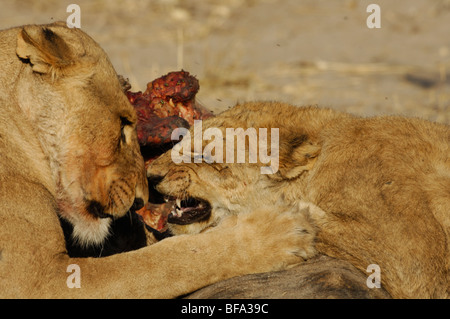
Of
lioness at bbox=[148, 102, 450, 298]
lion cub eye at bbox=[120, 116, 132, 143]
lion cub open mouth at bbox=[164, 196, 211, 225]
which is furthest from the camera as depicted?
lion cub open mouth at bbox=[164, 196, 211, 225]

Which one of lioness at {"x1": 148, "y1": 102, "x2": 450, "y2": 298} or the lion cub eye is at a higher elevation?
the lion cub eye

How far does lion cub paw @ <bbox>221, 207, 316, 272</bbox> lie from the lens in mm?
Result: 3498

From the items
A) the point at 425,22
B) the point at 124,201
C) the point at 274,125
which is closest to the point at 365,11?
the point at 425,22

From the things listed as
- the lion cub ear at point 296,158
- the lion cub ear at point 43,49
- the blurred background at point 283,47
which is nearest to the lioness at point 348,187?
the lion cub ear at point 296,158

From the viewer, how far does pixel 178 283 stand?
342 cm

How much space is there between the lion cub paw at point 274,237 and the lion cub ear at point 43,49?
3.62ft

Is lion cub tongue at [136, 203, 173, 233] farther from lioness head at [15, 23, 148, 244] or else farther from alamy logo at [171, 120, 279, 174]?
lioness head at [15, 23, 148, 244]

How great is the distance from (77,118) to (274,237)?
1.07 meters

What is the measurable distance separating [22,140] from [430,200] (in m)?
1.94

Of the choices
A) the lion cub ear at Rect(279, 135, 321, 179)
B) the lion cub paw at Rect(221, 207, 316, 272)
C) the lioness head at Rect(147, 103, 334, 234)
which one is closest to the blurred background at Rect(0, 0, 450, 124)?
the lioness head at Rect(147, 103, 334, 234)

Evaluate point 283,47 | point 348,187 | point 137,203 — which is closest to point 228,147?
point 137,203

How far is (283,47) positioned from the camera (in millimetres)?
10453

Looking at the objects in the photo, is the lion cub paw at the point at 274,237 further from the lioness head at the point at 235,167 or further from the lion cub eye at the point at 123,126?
the lion cub eye at the point at 123,126

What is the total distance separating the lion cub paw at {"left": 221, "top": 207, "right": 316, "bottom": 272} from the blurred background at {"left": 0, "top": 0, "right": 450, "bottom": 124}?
413 cm
